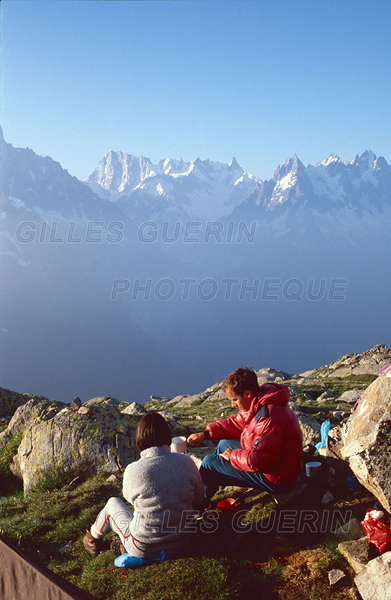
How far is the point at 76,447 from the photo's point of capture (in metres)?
10.6

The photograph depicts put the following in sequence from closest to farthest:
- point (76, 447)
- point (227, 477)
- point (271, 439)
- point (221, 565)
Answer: point (221, 565) → point (271, 439) → point (227, 477) → point (76, 447)

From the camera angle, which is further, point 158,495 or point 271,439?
point 271,439

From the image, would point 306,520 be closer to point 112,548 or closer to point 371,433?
point 371,433

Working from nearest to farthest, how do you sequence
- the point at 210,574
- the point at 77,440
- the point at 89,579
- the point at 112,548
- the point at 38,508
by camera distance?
the point at 210,574 < the point at 89,579 < the point at 112,548 < the point at 38,508 < the point at 77,440

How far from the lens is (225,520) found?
6.79 meters

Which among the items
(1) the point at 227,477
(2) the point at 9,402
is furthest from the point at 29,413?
(1) the point at 227,477

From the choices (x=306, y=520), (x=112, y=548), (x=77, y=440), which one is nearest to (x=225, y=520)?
(x=306, y=520)

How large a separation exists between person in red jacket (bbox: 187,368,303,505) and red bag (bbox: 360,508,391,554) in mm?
1181

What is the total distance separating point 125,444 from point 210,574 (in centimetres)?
578

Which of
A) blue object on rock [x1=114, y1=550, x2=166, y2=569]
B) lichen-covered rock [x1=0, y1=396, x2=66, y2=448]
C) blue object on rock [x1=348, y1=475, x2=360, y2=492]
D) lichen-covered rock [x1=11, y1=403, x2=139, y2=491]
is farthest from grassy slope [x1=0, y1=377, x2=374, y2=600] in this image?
lichen-covered rock [x1=0, y1=396, x2=66, y2=448]

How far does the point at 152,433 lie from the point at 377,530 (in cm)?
335

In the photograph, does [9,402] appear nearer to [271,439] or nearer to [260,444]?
[260,444]

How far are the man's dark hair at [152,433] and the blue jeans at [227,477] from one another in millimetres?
1412

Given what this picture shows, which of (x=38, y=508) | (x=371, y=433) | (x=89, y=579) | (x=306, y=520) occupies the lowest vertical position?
(x=38, y=508)
